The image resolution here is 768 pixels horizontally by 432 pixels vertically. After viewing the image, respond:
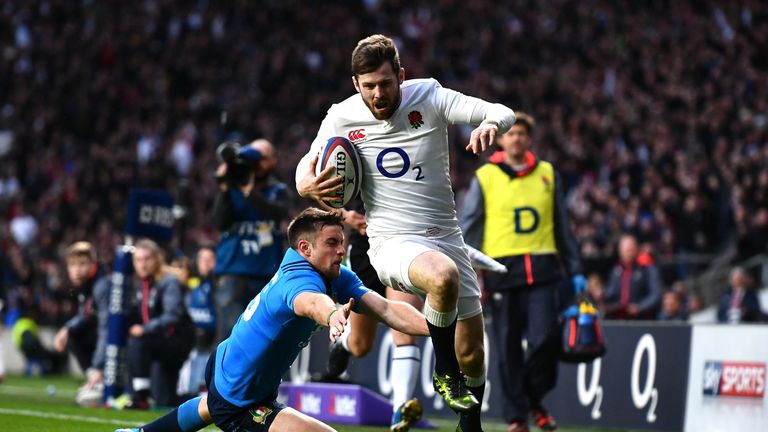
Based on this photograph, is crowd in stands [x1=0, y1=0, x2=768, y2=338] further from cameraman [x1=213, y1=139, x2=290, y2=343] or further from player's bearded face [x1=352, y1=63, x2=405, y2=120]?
player's bearded face [x1=352, y1=63, x2=405, y2=120]

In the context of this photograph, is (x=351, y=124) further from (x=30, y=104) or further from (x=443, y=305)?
(x=30, y=104)

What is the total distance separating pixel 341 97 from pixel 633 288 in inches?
480

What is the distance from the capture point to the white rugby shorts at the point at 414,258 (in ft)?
21.2

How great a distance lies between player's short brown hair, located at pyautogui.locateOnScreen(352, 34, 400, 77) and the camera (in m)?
6.39

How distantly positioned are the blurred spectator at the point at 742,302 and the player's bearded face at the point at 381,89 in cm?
821

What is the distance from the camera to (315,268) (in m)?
6.06

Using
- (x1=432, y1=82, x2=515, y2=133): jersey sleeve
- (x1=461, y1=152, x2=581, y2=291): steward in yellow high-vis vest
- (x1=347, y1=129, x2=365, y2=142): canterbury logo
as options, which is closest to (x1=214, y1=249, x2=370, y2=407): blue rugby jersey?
(x1=347, y1=129, x2=365, y2=142): canterbury logo

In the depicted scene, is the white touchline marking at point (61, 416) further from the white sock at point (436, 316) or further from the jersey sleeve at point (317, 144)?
the white sock at point (436, 316)

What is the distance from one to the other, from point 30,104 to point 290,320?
21769mm

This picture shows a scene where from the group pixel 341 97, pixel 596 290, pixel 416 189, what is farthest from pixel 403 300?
pixel 341 97

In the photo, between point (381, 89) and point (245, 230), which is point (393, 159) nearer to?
point (381, 89)

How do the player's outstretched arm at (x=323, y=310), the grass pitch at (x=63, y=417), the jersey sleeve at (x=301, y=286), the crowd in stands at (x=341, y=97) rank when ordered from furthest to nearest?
1. the crowd in stands at (x=341, y=97)
2. the grass pitch at (x=63, y=417)
3. the jersey sleeve at (x=301, y=286)
4. the player's outstretched arm at (x=323, y=310)

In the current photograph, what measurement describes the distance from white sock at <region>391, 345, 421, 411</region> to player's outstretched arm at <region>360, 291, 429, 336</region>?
128cm

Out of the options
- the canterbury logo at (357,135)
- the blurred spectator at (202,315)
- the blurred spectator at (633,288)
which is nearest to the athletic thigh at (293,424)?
the canterbury logo at (357,135)
